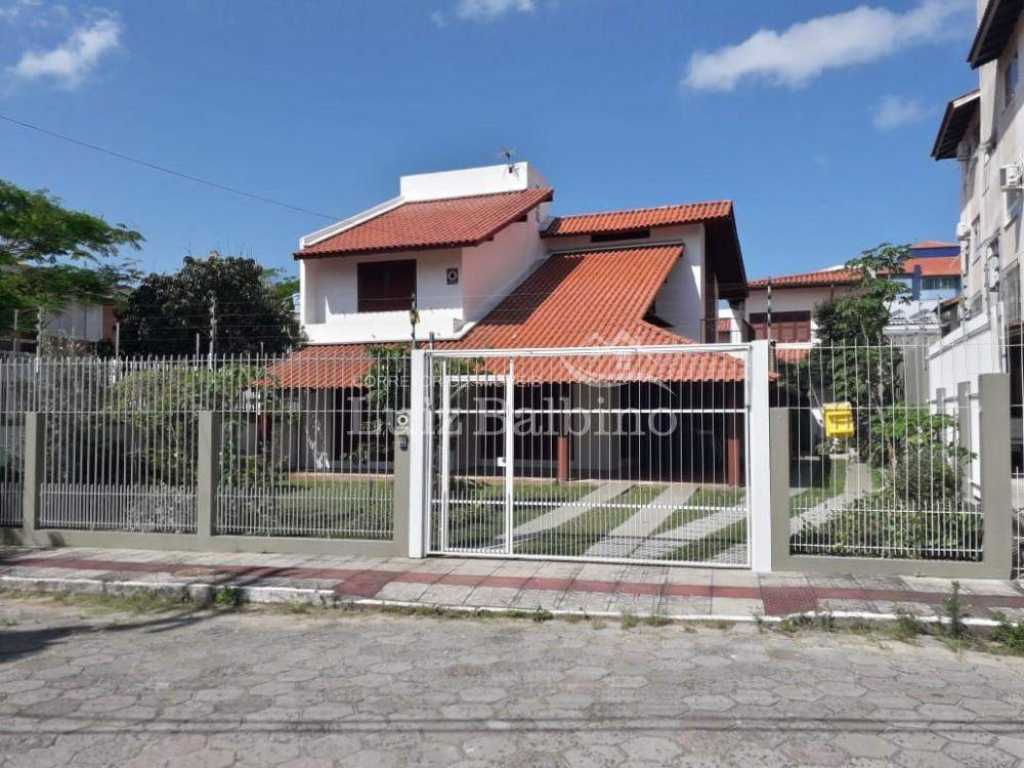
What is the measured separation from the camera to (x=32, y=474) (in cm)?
1038

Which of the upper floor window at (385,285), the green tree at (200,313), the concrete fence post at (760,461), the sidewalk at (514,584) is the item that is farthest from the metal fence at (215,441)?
the green tree at (200,313)

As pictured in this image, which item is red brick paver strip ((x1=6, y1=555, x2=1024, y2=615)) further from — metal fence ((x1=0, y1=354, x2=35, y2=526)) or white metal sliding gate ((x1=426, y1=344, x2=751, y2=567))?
metal fence ((x1=0, y1=354, x2=35, y2=526))

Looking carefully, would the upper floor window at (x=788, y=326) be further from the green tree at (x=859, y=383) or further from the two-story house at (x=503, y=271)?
the green tree at (x=859, y=383)

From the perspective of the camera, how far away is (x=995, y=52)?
1789 centimetres

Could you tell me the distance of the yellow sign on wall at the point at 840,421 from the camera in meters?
8.08

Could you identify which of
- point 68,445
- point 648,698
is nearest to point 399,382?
point 68,445

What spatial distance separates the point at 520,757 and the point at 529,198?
64.4ft

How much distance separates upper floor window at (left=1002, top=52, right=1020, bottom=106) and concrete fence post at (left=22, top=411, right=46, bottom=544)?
62.0 feet

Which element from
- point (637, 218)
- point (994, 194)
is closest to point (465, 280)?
point (637, 218)

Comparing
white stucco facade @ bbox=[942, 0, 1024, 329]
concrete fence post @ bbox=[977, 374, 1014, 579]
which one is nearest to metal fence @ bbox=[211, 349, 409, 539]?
concrete fence post @ bbox=[977, 374, 1014, 579]

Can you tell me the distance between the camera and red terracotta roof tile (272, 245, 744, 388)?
31.8ft

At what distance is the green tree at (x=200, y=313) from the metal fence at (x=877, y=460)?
1961 cm

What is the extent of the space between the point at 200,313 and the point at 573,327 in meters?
13.2

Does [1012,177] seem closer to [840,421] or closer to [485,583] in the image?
[840,421]
